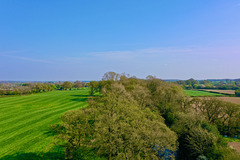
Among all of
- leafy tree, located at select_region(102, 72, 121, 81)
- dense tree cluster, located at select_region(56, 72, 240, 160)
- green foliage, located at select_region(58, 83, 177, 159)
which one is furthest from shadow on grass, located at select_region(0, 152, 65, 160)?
leafy tree, located at select_region(102, 72, 121, 81)

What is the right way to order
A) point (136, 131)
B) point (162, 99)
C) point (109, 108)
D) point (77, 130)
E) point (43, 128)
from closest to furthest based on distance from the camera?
point (136, 131) → point (77, 130) → point (109, 108) → point (43, 128) → point (162, 99)

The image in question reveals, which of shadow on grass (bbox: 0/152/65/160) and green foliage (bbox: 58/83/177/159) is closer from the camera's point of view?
green foliage (bbox: 58/83/177/159)

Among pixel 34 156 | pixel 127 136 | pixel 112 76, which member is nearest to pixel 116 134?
pixel 127 136

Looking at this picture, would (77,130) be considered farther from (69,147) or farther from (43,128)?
(43,128)

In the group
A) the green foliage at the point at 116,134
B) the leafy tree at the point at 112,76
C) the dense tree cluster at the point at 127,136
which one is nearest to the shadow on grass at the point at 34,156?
the dense tree cluster at the point at 127,136

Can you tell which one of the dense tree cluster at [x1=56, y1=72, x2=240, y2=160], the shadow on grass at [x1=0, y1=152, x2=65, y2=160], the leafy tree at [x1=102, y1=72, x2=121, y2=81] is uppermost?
the leafy tree at [x1=102, y1=72, x2=121, y2=81]

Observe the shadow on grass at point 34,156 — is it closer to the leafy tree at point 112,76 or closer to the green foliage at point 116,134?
the green foliage at point 116,134

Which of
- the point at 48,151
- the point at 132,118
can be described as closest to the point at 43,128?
the point at 48,151

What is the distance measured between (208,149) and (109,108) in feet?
55.2

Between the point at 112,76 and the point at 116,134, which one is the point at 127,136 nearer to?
the point at 116,134

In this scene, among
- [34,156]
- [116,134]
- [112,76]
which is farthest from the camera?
[112,76]

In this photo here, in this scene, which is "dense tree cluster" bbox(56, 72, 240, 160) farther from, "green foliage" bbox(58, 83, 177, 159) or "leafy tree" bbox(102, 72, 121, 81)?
"leafy tree" bbox(102, 72, 121, 81)

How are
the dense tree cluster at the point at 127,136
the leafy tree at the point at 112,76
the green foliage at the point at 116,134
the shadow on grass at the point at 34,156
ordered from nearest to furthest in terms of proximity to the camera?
1. the green foliage at the point at 116,134
2. the dense tree cluster at the point at 127,136
3. the shadow on grass at the point at 34,156
4. the leafy tree at the point at 112,76

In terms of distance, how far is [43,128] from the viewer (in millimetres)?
30469
